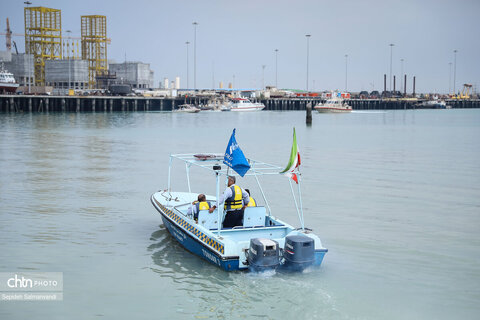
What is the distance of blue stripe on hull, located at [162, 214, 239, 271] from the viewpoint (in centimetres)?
1137

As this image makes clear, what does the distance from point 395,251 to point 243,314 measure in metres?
5.64

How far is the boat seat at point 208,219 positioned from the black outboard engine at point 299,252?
218 centimetres

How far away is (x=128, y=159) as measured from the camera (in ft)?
106

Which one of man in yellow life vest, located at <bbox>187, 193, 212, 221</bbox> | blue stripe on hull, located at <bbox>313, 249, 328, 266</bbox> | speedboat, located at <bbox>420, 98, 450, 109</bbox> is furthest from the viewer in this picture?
speedboat, located at <bbox>420, 98, 450, 109</bbox>

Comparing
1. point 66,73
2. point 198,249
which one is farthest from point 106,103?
point 198,249

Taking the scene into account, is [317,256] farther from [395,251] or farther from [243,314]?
[395,251]

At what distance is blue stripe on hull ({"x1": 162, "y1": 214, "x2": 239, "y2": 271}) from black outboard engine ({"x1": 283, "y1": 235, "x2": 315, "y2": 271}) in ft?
3.71

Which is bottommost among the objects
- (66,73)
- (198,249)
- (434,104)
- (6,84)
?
(198,249)

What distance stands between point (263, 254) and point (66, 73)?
125645 mm

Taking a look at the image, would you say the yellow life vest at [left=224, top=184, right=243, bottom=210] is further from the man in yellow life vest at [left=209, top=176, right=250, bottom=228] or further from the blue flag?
the blue flag

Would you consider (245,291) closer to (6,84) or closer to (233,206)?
(233,206)

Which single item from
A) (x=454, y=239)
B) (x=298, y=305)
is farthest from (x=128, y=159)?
(x=298, y=305)

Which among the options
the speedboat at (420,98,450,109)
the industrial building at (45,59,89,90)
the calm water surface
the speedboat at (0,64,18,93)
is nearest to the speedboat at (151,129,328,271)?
the calm water surface

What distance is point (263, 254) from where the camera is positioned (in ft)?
35.5
